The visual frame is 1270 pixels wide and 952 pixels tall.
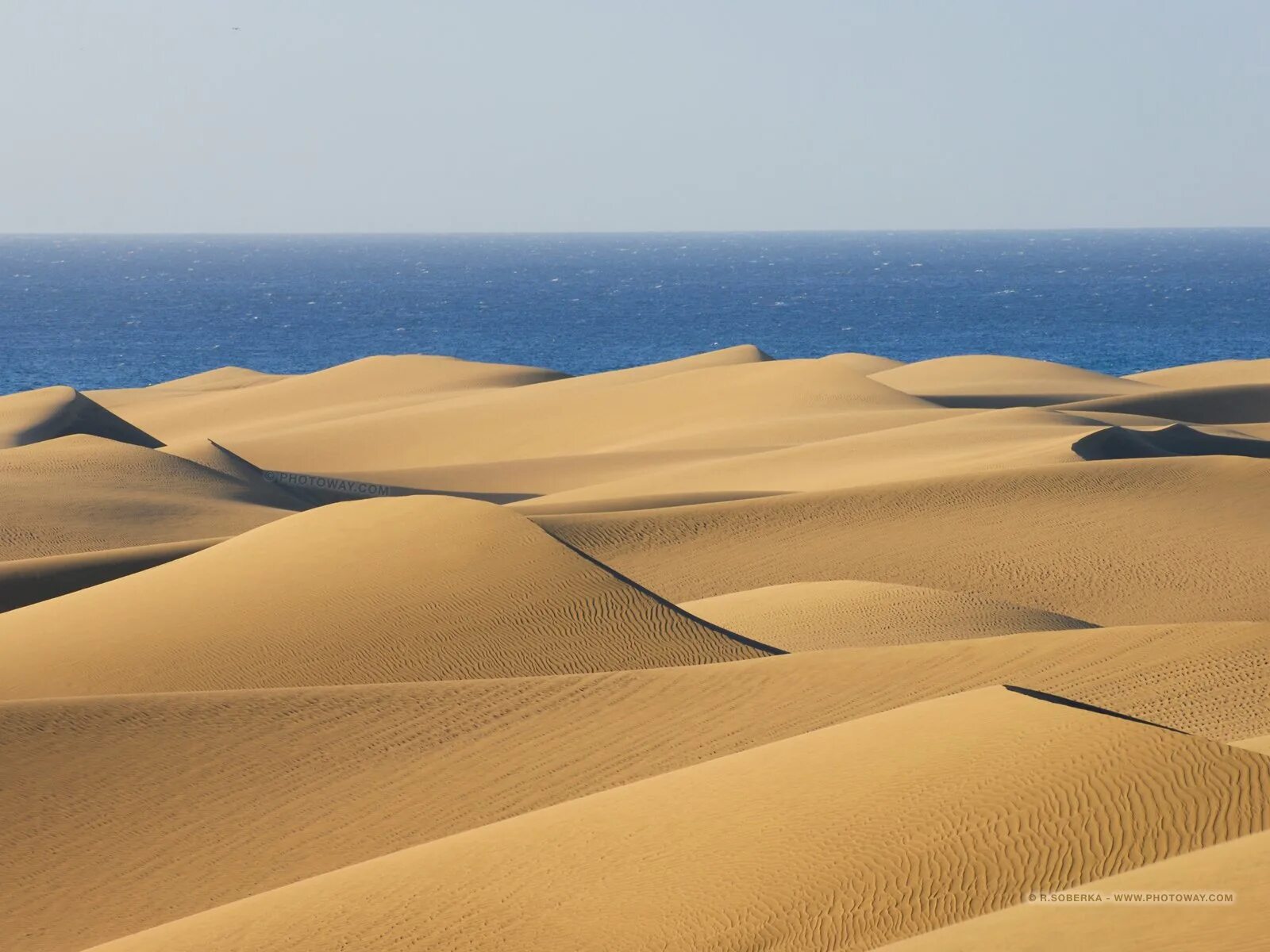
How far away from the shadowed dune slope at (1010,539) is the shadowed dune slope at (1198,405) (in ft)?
47.7

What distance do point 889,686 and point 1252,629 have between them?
377 cm

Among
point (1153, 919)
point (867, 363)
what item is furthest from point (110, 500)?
point (867, 363)

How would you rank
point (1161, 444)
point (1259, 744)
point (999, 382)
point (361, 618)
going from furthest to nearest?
point (999, 382), point (1161, 444), point (361, 618), point (1259, 744)

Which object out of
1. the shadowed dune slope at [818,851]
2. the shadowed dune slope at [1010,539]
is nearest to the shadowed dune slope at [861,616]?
the shadowed dune slope at [1010,539]

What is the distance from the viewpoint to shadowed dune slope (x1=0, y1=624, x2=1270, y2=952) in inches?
370

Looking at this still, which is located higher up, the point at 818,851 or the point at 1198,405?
the point at 818,851

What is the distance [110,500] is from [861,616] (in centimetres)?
1304

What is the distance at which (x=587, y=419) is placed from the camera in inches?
1618

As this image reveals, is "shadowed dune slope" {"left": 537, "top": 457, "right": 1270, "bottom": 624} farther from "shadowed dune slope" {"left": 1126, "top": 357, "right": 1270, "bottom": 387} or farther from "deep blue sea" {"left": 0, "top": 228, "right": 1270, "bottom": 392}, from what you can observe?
"deep blue sea" {"left": 0, "top": 228, "right": 1270, "bottom": 392}

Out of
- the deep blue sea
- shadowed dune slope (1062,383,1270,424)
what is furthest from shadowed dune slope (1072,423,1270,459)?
the deep blue sea

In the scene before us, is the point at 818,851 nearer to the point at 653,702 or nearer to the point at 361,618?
the point at 653,702

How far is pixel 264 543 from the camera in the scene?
16.4 m

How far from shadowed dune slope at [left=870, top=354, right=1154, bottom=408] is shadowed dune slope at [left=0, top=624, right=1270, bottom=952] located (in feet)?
96.1

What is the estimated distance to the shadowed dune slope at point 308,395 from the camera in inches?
1821
